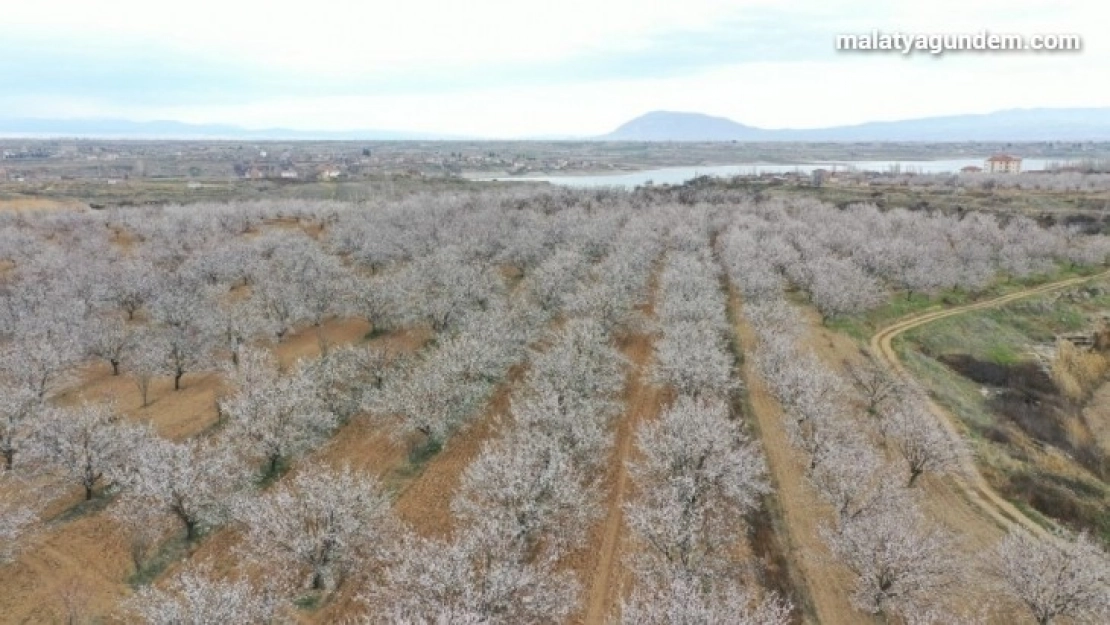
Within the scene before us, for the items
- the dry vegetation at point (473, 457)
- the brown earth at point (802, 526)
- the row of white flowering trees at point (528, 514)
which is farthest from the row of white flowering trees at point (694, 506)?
the row of white flowering trees at point (528, 514)

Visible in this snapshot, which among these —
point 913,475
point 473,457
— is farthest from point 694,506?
point 913,475

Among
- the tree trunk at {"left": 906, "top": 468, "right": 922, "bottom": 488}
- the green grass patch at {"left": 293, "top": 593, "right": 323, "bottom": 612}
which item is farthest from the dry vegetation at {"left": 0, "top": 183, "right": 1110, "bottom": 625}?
the tree trunk at {"left": 906, "top": 468, "right": 922, "bottom": 488}

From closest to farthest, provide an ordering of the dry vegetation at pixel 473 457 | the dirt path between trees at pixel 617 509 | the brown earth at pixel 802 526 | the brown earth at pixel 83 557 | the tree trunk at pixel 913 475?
the dry vegetation at pixel 473 457
the brown earth at pixel 83 557
the dirt path between trees at pixel 617 509
the brown earth at pixel 802 526
the tree trunk at pixel 913 475

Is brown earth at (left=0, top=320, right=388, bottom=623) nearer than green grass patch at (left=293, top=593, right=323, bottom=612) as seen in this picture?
No

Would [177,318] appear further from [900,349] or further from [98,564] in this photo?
[900,349]

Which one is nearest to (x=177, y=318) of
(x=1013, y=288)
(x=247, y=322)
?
(x=247, y=322)

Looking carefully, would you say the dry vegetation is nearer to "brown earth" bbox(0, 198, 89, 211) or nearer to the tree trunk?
the tree trunk

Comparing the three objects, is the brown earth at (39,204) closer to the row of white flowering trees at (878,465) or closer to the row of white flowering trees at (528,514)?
the row of white flowering trees at (528,514)

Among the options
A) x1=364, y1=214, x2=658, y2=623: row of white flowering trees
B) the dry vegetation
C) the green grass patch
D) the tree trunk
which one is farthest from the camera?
the tree trunk
